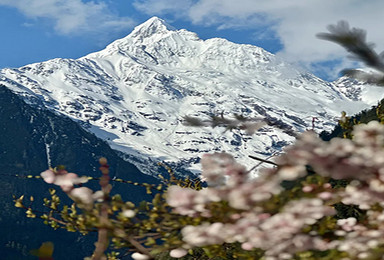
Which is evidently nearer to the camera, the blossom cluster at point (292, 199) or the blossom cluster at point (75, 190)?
the blossom cluster at point (292, 199)

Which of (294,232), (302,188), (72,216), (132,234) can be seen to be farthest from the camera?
(72,216)

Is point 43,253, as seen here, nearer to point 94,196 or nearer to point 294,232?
point 94,196

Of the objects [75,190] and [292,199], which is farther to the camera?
[75,190]

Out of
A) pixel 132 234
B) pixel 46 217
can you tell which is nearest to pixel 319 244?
pixel 132 234

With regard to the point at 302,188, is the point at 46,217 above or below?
above

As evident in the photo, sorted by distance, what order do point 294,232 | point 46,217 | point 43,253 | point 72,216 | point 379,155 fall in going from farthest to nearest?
point 46,217 < point 72,216 < point 294,232 < point 379,155 < point 43,253

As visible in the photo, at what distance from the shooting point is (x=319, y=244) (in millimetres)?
2596

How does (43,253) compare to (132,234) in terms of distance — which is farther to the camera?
(132,234)

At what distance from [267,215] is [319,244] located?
0.51 meters

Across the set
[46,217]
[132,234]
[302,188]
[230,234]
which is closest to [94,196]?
[132,234]

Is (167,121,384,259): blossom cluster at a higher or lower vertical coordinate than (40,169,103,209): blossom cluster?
lower

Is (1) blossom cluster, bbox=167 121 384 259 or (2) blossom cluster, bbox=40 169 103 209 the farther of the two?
(2) blossom cluster, bbox=40 169 103 209

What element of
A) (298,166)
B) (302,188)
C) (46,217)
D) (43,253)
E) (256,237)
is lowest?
(43,253)

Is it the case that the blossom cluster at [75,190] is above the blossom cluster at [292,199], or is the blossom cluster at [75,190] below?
above
